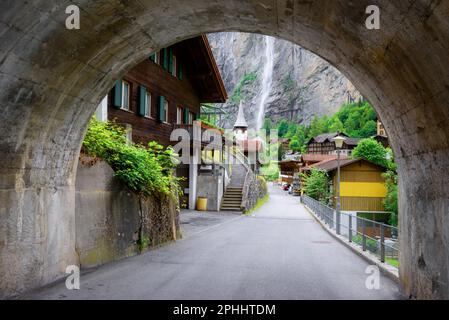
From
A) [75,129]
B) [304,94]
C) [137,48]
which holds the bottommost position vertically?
[75,129]

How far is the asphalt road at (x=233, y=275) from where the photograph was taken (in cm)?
712

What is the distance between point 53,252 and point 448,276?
622 centimetres

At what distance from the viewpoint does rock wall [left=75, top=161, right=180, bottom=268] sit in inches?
351

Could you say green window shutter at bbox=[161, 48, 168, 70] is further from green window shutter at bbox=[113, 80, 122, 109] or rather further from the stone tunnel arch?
the stone tunnel arch

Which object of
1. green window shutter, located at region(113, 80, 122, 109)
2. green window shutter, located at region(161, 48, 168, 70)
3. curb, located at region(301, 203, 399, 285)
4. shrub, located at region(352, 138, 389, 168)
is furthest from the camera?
shrub, located at region(352, 138, 389, 168)

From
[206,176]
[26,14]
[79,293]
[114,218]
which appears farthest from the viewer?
[206,176]

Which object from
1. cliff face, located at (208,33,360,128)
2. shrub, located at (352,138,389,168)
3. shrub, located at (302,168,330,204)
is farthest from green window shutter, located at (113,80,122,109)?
cliff face, located at (208,33,360,128)

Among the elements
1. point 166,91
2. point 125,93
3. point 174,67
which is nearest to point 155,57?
point 166,91

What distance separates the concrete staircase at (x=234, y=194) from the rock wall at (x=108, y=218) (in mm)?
17528

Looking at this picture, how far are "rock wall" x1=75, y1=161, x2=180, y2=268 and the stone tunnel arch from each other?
23.5 inches

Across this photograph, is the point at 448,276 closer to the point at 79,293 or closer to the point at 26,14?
the point at 79,293

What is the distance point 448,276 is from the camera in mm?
5180

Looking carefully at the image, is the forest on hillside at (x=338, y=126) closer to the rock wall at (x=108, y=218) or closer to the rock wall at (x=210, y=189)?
the rock wall at (x=210, y=189)
